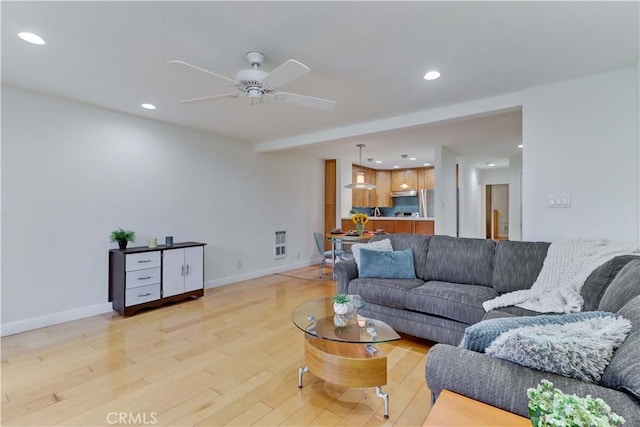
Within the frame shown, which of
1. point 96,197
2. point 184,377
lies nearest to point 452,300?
point 184,377

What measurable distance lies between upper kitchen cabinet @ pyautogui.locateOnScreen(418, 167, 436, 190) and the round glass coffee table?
657cm

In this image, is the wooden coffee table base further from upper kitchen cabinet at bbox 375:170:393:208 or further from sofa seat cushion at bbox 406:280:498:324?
upper kitchen cabinet at bbox 375:170:393:208

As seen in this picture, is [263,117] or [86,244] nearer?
[86,244]

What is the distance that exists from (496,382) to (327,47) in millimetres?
2270

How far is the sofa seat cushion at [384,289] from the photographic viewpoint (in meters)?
2.81

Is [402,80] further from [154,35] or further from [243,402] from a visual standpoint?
[243,402]

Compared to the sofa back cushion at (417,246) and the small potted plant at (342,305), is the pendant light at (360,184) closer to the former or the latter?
the sofa back cushion at (417,246)

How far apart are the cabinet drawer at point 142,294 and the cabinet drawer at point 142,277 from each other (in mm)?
48

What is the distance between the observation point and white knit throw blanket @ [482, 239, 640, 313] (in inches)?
82.5

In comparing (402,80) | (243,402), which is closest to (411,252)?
(402,80)

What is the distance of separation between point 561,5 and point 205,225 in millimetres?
4621

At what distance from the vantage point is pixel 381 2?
70.4 inches

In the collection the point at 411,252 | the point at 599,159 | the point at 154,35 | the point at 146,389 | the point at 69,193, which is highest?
the point at 154,35

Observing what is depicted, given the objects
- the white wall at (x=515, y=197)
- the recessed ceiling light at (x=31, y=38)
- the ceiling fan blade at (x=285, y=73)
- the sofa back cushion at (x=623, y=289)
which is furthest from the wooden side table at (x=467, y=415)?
the white wall at (x=515, y=197)
